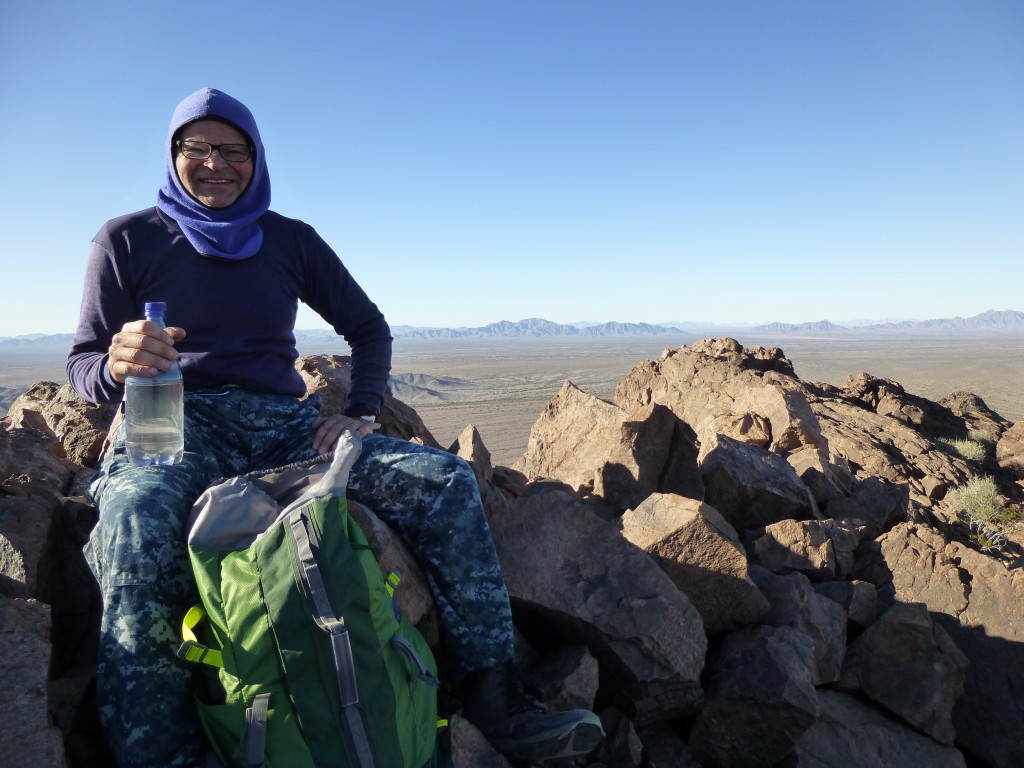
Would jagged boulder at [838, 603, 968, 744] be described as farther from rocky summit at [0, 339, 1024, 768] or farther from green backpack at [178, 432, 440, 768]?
green backpack at [178, 432, 440, 768]

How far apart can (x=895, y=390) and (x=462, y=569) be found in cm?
1331

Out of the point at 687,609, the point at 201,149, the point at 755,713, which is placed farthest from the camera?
the point at 687,609

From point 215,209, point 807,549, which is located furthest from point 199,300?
point 807,549

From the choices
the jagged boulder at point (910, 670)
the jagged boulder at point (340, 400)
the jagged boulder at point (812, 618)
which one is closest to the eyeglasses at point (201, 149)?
the jagged boulder at point (340, 400)

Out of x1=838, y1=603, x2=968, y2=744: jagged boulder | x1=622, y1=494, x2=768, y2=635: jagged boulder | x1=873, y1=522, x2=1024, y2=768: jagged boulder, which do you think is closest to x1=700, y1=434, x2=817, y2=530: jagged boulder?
x1=873, y1=522, x2=1024, y2=768: jagged boulder

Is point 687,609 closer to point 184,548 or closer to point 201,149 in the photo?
point 184,548

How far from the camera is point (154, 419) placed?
8.39ft

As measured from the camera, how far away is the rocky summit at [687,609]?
263 cm

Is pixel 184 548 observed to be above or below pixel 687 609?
above

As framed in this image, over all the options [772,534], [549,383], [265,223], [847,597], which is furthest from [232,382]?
[549,383]

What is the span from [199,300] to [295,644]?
64.1 inches

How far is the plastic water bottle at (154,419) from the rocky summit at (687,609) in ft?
1.89

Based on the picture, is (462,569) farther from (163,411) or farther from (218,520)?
(163,411)

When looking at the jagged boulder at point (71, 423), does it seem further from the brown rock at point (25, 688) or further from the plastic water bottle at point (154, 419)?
the brown rock at point (25, 688)
